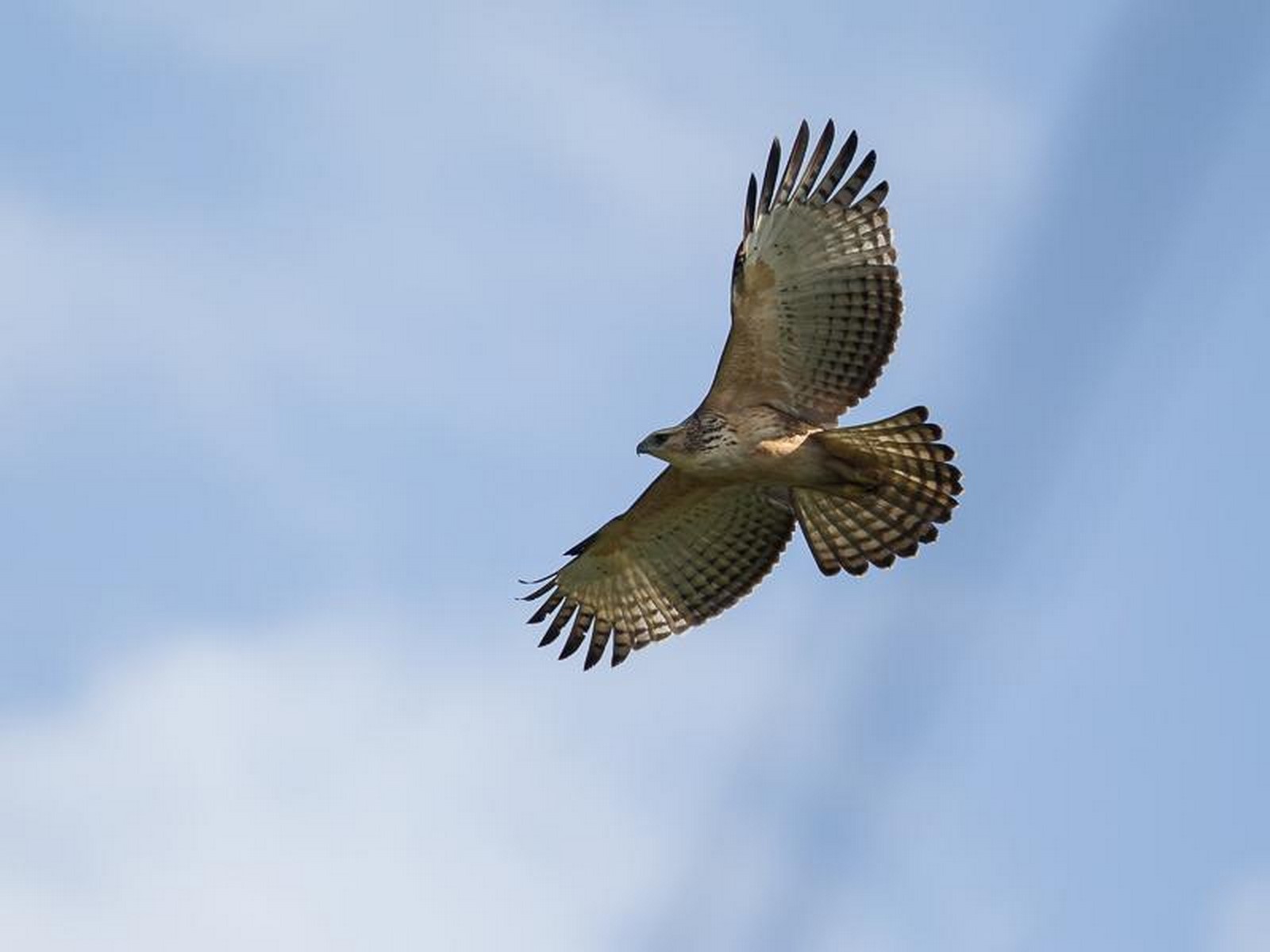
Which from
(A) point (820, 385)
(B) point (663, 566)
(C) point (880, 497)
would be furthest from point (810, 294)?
(B) point (663, 566)

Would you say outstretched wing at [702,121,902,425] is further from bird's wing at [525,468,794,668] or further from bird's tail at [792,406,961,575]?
bird's wing at [525,468,794,668]

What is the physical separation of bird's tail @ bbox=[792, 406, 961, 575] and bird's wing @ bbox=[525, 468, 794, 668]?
768 mm

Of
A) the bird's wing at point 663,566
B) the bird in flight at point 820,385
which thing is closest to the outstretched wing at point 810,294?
the bird in flight at point 820,385

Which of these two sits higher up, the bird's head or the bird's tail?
the bird's head

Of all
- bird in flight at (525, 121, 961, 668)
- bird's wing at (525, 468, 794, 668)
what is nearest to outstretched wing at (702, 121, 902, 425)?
bird in flight at (525, 121, 961, 668)

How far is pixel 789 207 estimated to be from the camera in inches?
722

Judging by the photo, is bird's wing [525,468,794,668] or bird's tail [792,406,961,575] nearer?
bird's tail [792,406,961,575]

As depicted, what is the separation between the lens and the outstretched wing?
18328 millimetres

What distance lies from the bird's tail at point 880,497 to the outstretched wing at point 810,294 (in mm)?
535

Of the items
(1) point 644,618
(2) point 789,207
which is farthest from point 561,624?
(2) point 789,207

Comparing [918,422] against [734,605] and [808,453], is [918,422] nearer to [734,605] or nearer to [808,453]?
[808,453]

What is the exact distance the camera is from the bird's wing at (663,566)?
1983cm

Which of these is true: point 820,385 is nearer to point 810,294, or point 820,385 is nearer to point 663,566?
point 810,294

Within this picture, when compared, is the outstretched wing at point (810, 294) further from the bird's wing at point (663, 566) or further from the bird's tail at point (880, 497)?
the bird's wing at point (663, 566)
